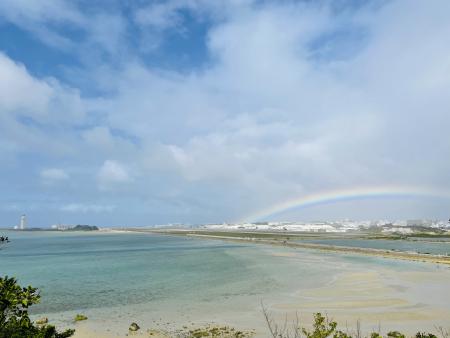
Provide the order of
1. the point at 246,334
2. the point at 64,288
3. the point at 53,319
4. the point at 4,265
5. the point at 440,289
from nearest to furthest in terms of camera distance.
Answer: the point at 246,334 < the point at 53,319 < the point at 440,289 < the point at 64,288 < the point at 4,265

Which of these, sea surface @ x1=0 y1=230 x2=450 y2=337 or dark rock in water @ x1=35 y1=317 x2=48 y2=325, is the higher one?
sea surface @ x1=0 y1=230 x2=450 y2=337

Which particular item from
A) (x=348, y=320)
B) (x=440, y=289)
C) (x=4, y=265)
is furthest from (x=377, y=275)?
(x=4, y=265)

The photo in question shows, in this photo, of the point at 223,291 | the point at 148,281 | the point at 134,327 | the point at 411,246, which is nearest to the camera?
the point at 134,327

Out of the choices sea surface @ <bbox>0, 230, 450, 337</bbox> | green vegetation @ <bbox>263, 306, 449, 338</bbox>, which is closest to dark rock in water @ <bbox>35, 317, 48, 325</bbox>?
sea surface @ <bbox>0, 230, 450, 337</bbox>

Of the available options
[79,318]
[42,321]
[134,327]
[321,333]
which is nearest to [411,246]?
[134,327]

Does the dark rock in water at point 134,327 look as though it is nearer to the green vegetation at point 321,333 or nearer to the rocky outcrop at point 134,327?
the rocky outcrop at point 134,327

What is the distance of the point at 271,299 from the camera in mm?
36562

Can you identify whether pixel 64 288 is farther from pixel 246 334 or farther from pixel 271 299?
pixel 246 334

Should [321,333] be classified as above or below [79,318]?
above

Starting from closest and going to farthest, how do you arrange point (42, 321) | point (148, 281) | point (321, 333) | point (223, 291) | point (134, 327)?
point (321, 333) → point (134, 327) → point (42, 321) → point (223, 291) → point (148, 281)

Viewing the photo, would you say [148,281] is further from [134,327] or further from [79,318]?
[134,327]

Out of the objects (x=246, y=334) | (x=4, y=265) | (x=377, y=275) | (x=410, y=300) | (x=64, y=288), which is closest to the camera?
(x=246, y=334)

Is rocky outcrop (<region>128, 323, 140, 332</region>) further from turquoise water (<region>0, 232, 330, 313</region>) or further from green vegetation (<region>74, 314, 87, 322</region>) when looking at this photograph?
turquoise water (<region>0, 232, 330, 313</region>)

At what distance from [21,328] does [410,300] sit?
33.4 m
